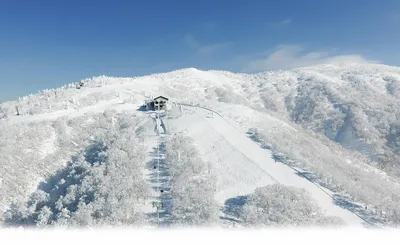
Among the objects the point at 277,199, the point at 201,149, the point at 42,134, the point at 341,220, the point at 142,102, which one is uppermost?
the point at 142,102

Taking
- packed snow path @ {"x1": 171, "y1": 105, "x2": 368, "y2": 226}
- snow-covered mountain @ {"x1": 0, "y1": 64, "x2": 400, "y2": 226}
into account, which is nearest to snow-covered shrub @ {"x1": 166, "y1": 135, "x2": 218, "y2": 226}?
snow-covered mountain @ {"x1": 0, "y1": 64, "x2": 400, "y2": 226}

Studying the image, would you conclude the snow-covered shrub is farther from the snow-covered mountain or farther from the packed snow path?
the packed snow path

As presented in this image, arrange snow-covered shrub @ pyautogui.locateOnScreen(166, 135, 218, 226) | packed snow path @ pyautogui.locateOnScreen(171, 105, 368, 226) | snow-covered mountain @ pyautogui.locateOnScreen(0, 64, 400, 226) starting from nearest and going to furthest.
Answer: snow-covered shrub @ pyautogui.locateOnScreen(166, 135, 218, 226)
snow-covered mountain @ pyautogui.locateOnScreen(0, 64, 400, 226)
packed snow path @ pyautogui.locateOnScreen(171, 105, 368, 226)

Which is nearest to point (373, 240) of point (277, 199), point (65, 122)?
point (277, 199)

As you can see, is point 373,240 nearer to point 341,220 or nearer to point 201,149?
point 341,220

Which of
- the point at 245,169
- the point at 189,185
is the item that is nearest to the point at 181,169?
the point at 189,185

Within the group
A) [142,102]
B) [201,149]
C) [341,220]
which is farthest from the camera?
[142,102]

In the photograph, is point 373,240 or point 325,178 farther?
point 325,178
